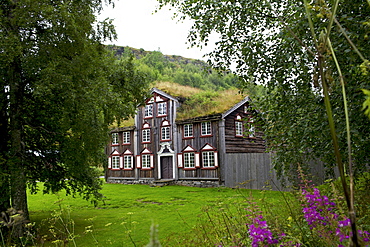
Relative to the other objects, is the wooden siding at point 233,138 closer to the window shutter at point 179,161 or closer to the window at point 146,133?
the window shutter at point 179,161

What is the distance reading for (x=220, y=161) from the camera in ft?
67.8

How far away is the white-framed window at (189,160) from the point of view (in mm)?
22250

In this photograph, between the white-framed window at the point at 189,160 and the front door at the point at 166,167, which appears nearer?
the white-framed window at the point at 189,160

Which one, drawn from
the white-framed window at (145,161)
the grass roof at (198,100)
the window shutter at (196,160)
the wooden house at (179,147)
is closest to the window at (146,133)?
the wooden house at (179,147)

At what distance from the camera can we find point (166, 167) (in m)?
23.9

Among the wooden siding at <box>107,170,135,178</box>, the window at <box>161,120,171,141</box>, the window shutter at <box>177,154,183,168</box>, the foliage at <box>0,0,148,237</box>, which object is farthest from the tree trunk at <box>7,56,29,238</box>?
the wooden siding at <box>107,170,135,178</box>

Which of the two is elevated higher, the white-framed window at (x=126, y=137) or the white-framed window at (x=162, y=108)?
the white-framed window at (x=162, y=108)

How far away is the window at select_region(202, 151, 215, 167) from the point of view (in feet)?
69.2

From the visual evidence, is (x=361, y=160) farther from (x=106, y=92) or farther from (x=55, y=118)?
(x=55, y=118)

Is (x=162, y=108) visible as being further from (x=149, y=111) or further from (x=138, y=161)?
(x=138, y=161)

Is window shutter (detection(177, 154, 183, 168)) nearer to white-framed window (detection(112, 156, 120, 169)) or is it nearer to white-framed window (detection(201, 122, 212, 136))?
white-framed window (detection(201, 122, 212, 136))

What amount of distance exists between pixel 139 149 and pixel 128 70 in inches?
544

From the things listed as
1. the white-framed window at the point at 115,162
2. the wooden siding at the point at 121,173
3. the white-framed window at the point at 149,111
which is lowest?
the wooden siding at the point at 121,173

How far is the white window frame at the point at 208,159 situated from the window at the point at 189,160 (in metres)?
0.96
